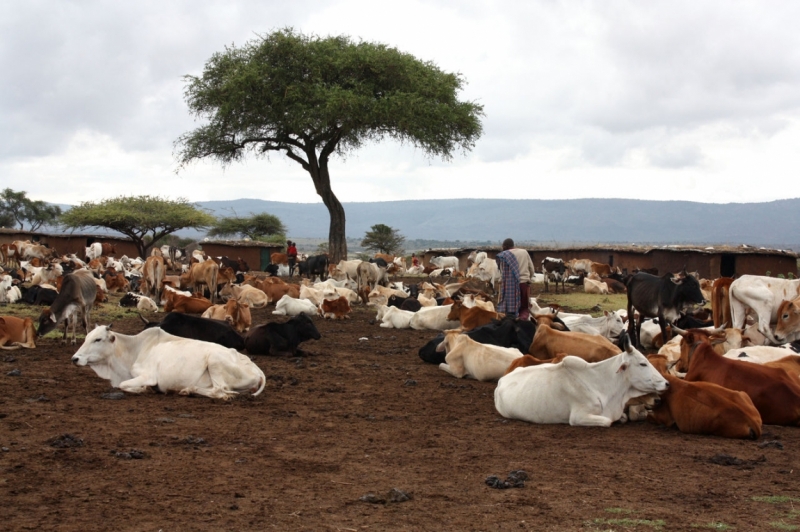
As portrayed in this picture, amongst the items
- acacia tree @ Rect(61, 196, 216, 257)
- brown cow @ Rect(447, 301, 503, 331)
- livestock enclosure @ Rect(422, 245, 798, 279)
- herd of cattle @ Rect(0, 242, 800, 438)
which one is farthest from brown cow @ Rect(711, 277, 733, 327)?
acacia tree @ Rect(61, 196, 216, 257)

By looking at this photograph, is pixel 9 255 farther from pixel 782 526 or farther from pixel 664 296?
pixel 782 526

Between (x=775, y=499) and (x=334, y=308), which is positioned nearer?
(x=775, y=499)

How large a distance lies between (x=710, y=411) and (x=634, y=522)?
9.71ft

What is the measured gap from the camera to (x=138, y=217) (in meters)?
45.2

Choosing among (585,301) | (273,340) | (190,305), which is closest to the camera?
(273,340)

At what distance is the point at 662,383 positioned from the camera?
8.05m

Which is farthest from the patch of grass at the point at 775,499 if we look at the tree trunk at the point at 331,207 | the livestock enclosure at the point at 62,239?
the livestock enclosure at the point at 62,239

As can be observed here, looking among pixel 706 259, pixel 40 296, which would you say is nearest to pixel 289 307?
pixel 40 296

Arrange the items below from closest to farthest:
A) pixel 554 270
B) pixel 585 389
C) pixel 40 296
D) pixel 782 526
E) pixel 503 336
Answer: pixel 782 526 < pixel 585 389 < pixel 503 336 < pixel 40 296 < pixel 554 270

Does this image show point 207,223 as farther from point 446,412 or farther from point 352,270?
point 446,412

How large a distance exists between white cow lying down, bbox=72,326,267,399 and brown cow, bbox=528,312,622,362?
3719 mm

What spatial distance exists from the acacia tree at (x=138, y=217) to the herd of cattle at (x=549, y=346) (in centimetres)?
2403

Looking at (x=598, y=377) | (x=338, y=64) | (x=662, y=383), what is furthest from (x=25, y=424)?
(x=338, y=64)

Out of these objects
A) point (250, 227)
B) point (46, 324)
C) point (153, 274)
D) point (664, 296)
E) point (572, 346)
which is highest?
point (250, 227)
